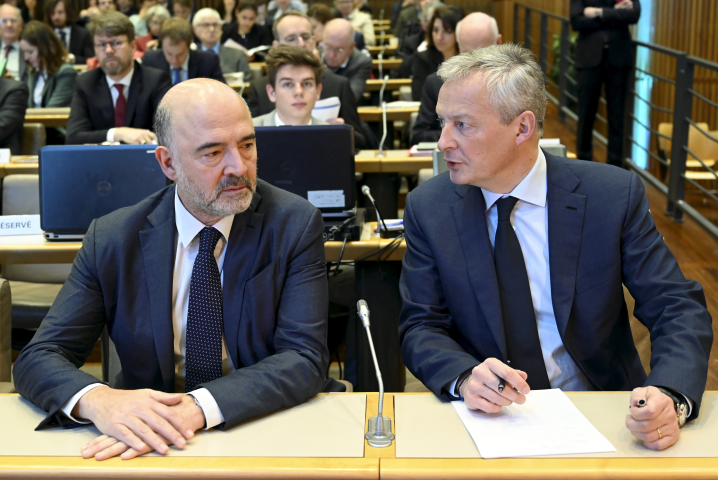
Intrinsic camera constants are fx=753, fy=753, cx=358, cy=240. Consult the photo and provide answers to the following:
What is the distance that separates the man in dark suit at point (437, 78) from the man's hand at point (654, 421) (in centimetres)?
304

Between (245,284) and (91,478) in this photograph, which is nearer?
(91,478)

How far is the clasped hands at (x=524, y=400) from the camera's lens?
3.94 ft

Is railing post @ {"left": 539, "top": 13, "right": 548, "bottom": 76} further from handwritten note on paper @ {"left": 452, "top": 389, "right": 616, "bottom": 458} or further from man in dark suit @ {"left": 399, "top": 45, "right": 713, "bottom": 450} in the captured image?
handwritten note on paper @ {"left": 452, "top": 389, "right": 616, "bottom": 458}

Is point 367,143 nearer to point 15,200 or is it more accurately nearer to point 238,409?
point 15,200

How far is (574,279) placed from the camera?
1630 millimetres

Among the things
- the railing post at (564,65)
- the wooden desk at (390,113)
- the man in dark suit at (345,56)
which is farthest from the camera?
the railing post at (564,65)

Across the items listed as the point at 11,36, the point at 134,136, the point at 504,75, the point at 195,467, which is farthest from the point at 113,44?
the point at 195,467

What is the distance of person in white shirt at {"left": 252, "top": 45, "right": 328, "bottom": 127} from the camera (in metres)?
3.35

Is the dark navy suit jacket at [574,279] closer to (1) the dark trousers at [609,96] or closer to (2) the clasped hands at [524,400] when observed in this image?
(2) the clasped hands at [524,400]

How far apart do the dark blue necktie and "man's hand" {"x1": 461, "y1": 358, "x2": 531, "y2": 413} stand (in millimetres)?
555

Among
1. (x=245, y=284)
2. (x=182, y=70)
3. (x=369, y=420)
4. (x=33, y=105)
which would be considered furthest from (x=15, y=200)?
(x=33, y=105)

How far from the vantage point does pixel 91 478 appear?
118cm

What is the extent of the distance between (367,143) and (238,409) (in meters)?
3.22

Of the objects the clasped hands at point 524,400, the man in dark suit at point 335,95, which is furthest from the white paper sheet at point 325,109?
the clasped hands at point 524,400
